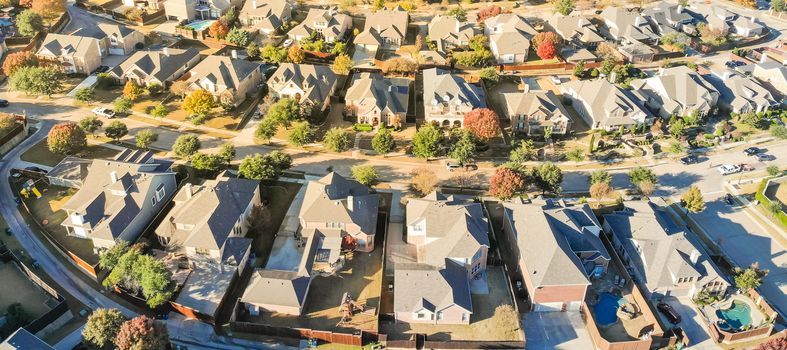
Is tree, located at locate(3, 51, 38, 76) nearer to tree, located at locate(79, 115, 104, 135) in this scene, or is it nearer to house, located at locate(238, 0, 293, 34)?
tree, located at locate(79, 115, 104, 135)

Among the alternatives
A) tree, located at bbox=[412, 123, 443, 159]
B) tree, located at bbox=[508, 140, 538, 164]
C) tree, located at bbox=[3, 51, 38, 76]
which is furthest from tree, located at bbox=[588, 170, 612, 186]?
tree, located at bbox=[3, 51, 38, 76]

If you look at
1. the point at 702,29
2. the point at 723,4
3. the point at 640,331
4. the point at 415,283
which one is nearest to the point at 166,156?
the point at 415,283

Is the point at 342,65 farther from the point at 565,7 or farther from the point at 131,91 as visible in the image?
the point at 565,7

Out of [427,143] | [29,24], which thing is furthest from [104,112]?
[427,143]

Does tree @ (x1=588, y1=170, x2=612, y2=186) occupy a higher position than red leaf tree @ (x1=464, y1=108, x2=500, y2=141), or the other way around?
red leaf tree @ (x1=464, y1=108, x2=500, y2=141)

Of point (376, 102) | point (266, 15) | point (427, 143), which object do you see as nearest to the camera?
point (427, 143)

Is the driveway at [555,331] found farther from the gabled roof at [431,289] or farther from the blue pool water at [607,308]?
the gabled roof at [431,289]
